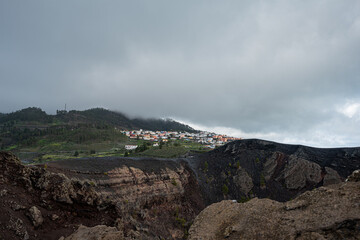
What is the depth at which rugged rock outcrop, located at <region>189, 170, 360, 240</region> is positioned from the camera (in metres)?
6.59

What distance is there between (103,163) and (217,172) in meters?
21.6

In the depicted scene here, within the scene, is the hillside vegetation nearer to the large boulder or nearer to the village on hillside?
the village on hillside

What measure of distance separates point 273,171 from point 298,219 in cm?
3212

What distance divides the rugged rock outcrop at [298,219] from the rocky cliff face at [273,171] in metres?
23.4

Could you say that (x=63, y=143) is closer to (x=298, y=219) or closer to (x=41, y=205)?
(x=41, y=205)

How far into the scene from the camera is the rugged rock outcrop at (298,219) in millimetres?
6590

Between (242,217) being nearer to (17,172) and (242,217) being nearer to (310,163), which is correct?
(17,172)

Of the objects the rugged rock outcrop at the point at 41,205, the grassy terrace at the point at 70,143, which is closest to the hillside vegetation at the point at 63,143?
the grassy terrace at the point at 70,143

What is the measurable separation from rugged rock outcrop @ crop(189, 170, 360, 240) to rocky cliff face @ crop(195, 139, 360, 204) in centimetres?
2344

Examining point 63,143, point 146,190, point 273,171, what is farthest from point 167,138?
point 146,190

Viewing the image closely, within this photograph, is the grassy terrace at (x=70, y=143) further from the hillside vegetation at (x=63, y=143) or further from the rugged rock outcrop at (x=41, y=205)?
the rugged rock outcrop at (x=41, y=205)

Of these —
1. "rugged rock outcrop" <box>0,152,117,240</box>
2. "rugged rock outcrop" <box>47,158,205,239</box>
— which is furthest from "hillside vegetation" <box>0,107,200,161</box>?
"rugged rock outcrop" <box>0,152,117,240</box>

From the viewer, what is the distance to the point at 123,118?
18925 cm

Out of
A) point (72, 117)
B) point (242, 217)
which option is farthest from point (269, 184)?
point (72, 117)
